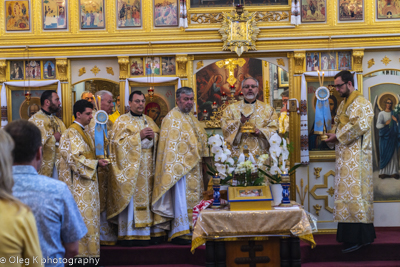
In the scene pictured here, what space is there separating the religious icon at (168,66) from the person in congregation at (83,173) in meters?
2.15

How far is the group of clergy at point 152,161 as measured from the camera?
669 centimetres

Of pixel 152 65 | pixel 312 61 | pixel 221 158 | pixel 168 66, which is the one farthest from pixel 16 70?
pixel 312 61

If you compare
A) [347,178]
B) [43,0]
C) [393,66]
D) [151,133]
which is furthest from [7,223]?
[393,66]

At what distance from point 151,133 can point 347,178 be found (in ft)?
9.18

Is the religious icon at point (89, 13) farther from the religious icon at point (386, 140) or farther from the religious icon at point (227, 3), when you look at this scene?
the religious icon at point (386, 140)

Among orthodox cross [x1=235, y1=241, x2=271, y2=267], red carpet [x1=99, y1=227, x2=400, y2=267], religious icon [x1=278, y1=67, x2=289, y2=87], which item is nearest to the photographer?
orthodox cross [x1=235, y1=241, x2=271, y2=267]

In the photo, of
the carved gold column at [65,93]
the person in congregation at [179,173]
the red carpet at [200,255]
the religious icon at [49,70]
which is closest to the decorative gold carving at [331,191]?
the red carpet at [200,255]

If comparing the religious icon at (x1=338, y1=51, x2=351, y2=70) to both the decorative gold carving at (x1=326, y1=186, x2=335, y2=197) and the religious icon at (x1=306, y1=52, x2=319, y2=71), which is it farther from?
the decorative gold carving at (x1=326, y1=186, x2=335, y2=197)

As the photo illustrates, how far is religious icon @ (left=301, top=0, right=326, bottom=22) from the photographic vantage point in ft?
26.0

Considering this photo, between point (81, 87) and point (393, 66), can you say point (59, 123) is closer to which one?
point (81, 87)

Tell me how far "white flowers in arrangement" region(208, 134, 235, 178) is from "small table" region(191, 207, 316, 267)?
483 mm

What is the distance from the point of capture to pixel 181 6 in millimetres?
7867

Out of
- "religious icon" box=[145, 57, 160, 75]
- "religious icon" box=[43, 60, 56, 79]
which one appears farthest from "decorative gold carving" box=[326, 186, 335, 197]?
"religious icon" box=[43, 60, 56, 79]

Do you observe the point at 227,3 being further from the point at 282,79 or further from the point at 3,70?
the point at 3,70
